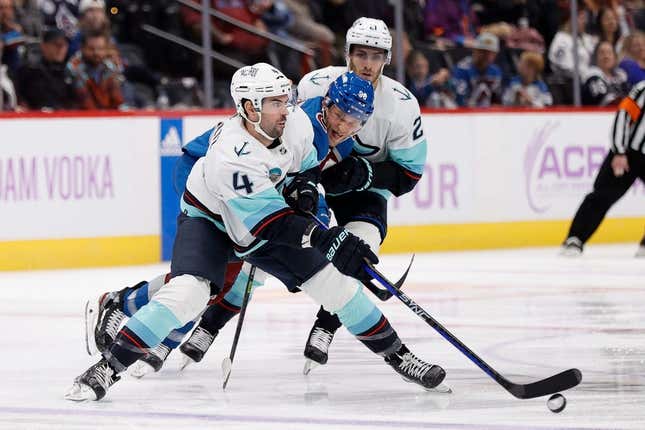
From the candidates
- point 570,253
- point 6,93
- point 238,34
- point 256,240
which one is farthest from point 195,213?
point 238,34

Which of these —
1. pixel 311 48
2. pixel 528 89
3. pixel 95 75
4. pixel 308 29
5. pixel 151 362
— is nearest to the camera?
pixel 151 362

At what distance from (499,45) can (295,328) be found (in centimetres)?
563

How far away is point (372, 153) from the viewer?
5.36 meters

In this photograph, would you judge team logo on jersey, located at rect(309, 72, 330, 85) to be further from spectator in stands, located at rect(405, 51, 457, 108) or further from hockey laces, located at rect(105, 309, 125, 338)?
spectator in stands, located at rect(405, 51, 457, 108)

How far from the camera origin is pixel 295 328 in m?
6.25

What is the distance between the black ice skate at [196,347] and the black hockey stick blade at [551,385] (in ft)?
4.20

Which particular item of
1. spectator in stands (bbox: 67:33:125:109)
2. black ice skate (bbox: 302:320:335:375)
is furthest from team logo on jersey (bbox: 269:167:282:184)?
spectator in stands (bbox: 67:33:125:109)

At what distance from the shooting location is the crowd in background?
9039mm

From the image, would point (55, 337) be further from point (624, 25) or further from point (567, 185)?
point (624, 25)

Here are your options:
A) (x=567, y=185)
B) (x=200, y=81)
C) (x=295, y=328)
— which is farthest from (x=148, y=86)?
(x=295, y=328)

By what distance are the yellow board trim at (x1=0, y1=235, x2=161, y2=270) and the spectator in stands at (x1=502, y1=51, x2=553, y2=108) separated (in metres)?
3.24

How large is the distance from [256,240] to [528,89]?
6795 millimetres

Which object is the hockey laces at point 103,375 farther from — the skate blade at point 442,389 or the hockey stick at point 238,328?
the skate blade at point 442,389

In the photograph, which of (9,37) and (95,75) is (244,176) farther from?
(95,75)
